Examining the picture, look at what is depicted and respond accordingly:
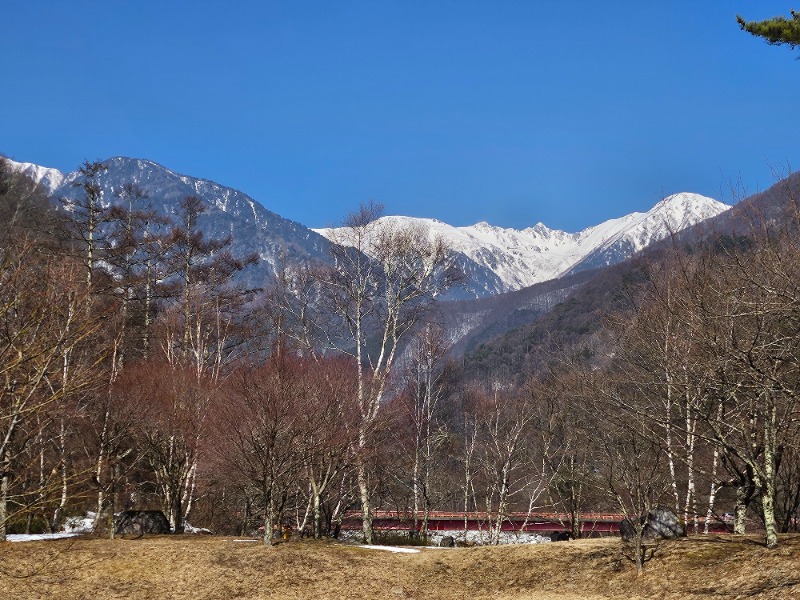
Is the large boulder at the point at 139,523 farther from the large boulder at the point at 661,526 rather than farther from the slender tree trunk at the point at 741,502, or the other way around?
the slender tree trunk at the point at 741,502

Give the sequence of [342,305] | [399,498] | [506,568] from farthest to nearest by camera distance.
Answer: [399,498] < [342,305] < [506,568]

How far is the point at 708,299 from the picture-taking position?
22.1m

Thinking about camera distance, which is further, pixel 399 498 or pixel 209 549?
pixel 399 498

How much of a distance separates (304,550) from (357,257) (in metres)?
12.5

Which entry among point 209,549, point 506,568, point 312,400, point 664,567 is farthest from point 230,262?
point 664,567

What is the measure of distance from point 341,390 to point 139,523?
26.0ft

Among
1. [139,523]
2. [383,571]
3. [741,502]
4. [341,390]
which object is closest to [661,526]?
[741,502]

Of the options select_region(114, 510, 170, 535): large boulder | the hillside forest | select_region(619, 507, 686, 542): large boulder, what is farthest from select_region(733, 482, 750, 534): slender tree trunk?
select_region(114, 510, 170, 535): large boulder

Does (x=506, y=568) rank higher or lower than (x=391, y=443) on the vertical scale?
lower

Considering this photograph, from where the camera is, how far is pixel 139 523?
84.6 feet

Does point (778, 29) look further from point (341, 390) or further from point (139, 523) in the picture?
point (139, 523)

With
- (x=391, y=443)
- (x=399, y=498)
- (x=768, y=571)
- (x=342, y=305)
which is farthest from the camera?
(x=399, y=498)

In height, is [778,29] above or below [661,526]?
above

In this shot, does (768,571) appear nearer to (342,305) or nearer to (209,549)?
(209,549)
